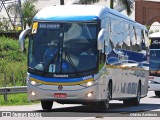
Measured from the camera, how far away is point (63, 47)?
20859 mm

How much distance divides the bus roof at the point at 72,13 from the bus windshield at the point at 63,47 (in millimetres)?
208

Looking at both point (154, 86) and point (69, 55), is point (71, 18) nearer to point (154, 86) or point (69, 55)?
point (69, 55)

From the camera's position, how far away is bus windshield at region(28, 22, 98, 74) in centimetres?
2078

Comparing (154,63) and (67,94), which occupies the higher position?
(67,94)

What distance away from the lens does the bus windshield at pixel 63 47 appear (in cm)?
2078

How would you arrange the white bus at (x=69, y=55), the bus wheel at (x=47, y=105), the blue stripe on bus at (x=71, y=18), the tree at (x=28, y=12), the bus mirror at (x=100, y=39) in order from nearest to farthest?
the bus mirror at (x=100, y=39)
the white bus at (x=69, y=55)
the blue stripe on bus at (x=71, y=18)
the bus wheel at (x=47, y=105)
the tree at (x=28, y=12)

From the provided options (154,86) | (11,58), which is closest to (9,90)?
(154,86)

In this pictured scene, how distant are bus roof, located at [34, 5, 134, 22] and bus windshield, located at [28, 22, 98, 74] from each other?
8.2 inches

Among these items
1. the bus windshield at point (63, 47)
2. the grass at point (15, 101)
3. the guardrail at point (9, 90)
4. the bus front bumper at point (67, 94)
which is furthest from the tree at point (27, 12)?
the bus front bumper at point (67, 94)

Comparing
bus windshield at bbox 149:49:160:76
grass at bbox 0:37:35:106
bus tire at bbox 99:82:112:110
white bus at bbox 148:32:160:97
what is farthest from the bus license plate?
bus windshield at bbox 149:49:160:76

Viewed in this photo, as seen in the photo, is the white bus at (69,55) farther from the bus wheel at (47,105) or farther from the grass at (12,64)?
the grass at (12,64)

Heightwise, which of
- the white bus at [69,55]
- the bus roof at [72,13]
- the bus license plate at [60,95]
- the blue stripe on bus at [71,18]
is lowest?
the bus license plate at [60,95]

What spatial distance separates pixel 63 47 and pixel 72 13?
1324 mm

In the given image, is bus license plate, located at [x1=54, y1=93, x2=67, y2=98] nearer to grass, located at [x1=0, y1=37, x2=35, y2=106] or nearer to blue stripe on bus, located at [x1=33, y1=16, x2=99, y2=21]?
blue stripe on bus, located at [x1=33, y1=16, x2=99, y2=21]
